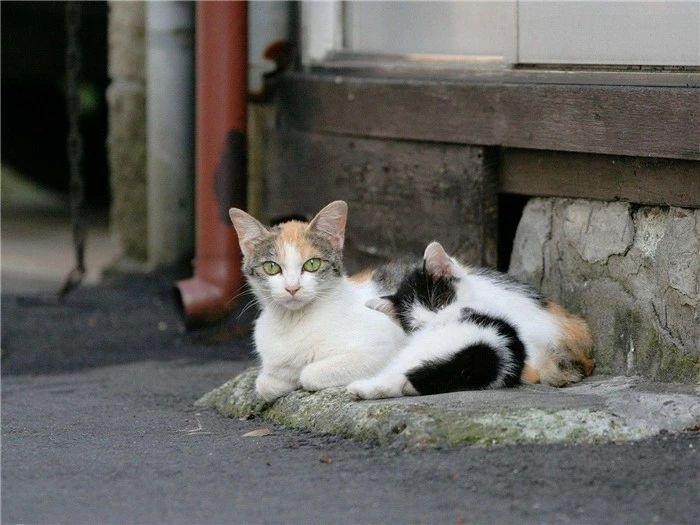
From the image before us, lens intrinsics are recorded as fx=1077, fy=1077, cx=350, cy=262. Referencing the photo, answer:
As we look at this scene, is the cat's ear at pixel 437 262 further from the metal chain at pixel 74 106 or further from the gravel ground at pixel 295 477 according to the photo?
the metal chain at pixel 74 106

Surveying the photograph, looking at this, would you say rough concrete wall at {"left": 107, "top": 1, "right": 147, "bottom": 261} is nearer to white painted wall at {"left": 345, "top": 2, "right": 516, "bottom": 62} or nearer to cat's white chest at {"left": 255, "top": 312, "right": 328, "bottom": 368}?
white painted wall at {"left": 345, "top": 2, "right": 516, "bottom": 62}

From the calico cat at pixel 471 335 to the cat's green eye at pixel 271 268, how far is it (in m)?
0.36

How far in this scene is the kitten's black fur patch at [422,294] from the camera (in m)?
3.98

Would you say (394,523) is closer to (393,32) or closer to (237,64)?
(393,32)

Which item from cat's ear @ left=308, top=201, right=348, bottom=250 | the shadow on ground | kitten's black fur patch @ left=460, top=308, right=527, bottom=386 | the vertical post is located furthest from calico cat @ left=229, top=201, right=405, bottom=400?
the vertical post

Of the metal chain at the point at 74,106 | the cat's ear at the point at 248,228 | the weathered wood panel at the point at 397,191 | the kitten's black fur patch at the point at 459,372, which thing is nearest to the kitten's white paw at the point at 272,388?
the cat's ear at the point at 248,228

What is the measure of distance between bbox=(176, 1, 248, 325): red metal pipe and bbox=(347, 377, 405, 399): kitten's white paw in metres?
2.44

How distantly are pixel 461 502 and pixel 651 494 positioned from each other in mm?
515

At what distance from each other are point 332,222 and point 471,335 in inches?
29.4

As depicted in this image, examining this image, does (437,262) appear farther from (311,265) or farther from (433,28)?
(433,28)

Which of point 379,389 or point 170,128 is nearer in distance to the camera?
point 379,389

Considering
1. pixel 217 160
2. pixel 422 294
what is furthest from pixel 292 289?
pixel 217 160

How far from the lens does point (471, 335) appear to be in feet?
12.3

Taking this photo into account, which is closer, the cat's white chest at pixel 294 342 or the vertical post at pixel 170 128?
the cat's white chest at pixel 294 342
